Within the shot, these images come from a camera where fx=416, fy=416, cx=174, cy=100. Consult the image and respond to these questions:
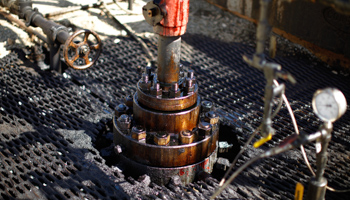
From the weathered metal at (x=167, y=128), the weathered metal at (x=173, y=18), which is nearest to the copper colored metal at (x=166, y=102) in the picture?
the weathered metal at (x=167, y=128)

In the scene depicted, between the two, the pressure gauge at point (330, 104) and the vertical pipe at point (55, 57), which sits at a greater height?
the pressure gauge at point (330, 104)

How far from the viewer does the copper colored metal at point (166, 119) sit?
3498mm

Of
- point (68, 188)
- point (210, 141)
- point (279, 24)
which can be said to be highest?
point (279, 24)

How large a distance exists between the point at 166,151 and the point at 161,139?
0.11 m

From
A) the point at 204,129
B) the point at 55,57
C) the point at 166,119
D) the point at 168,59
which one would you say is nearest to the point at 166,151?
the point at 166,119

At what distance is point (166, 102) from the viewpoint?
137 inches

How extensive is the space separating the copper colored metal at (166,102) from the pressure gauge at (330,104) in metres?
1.24

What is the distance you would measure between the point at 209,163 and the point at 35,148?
1.58m

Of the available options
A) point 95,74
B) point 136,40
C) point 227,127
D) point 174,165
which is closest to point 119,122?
point 174,165

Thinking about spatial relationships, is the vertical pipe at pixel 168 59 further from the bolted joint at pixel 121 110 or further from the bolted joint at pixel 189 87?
the bolted joint at pixel 121 110

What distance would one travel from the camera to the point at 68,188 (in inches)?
132

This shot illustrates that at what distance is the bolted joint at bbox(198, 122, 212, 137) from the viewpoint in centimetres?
359

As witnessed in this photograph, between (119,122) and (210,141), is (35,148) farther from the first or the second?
(210,141)

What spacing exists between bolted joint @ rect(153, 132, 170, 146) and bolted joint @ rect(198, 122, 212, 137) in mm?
312
